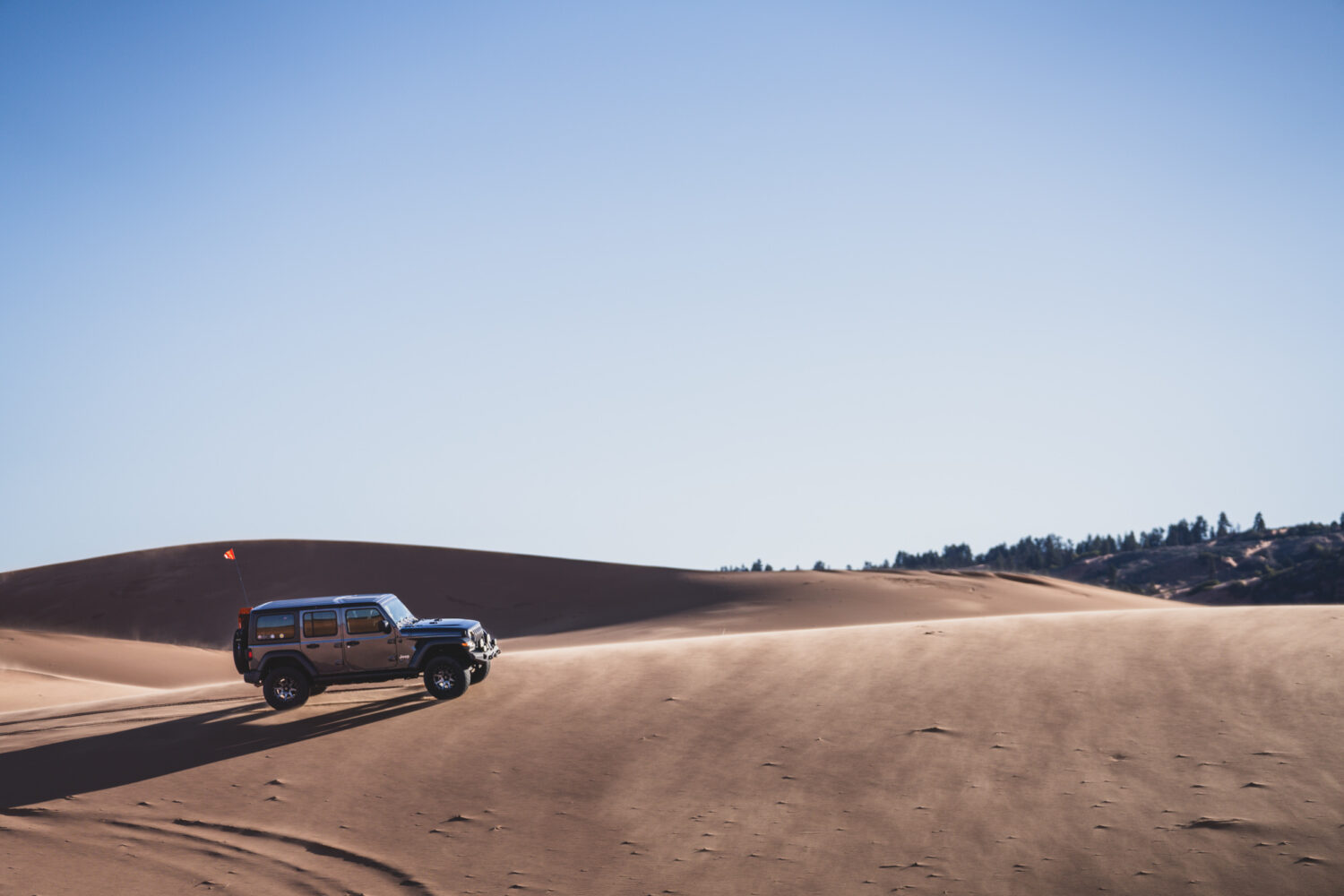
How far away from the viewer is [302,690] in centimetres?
1552

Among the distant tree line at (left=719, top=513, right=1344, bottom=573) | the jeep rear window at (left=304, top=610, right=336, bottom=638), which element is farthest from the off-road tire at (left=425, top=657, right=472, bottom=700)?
the distant tree line at (left=719, top=513, right=1344, bottom=573)

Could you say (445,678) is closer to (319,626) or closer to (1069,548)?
(319,626)

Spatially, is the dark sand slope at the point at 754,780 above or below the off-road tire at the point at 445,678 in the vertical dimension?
below

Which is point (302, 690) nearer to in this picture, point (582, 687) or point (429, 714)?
point (429, 714)

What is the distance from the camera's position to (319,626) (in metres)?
15.3

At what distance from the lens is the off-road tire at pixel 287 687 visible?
50.4 feet

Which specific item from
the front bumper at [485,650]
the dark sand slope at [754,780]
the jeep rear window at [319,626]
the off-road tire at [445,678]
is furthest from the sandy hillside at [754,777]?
the jeep rear window at [319,626]

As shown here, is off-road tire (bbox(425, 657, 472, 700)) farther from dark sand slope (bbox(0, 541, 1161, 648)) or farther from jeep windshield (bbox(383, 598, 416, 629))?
dark sand slope (bbox(0, 541, 1161, 648))

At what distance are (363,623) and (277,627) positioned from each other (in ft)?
4.65

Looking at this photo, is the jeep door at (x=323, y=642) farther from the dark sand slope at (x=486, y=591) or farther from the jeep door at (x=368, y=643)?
the dark sand slope at (x=486, y=591)

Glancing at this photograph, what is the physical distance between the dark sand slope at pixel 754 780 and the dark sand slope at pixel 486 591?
18.0 m

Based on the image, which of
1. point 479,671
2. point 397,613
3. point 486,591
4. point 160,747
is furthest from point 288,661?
point 486,591

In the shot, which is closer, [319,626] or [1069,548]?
[319,626]

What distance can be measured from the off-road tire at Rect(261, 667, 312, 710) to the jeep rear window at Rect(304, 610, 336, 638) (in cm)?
66
